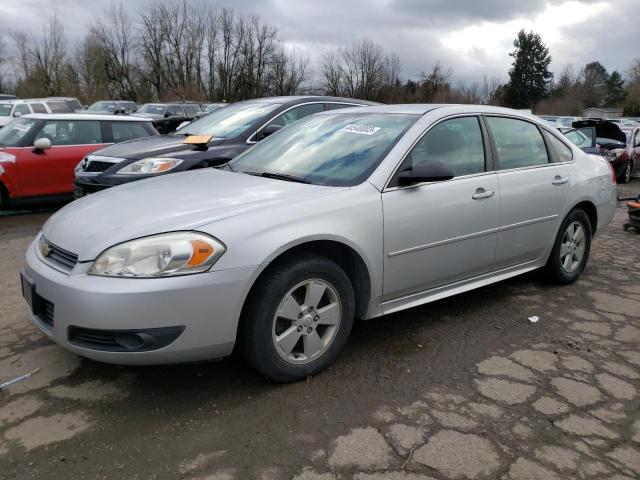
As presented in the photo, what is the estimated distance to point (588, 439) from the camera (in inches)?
102

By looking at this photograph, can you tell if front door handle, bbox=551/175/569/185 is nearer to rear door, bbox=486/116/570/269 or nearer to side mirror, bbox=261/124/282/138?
rear door, bbox=486/116/570/269

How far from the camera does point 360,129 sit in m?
3.75

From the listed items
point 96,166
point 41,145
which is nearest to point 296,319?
point 96,166

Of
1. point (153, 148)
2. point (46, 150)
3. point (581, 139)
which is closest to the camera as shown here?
point (153, 148)

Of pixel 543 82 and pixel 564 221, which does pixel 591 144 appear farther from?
pixel 543 82

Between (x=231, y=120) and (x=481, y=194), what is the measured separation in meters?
3.89

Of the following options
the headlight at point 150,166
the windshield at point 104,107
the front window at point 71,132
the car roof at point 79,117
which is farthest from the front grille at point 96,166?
the windshield at point 104,107

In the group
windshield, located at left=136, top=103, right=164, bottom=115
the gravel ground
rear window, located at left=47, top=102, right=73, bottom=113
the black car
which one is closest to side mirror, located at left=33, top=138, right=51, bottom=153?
the black car

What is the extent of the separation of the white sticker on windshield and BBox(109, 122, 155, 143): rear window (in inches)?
227

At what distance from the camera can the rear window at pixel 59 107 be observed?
17.3m

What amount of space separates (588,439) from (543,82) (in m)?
74.4

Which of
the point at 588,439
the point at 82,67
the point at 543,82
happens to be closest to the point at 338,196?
the point at 588,439

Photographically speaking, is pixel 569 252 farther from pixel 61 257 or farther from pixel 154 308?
pixel 61 257

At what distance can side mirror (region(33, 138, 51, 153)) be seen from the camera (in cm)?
761
